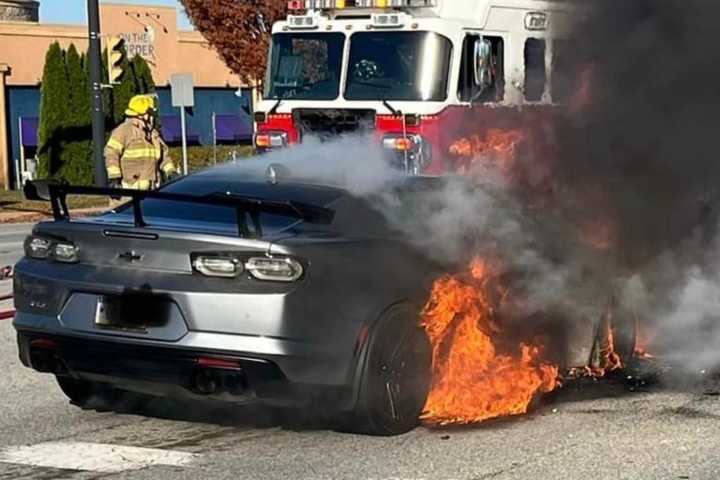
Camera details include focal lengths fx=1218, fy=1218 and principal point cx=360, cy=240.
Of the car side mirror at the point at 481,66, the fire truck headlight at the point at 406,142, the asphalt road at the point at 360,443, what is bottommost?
the asphalt road at the point at 360,443

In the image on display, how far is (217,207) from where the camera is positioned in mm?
6539

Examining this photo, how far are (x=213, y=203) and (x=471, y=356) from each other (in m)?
1.69

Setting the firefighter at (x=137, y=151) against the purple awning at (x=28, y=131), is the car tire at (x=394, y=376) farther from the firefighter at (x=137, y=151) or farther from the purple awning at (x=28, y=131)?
the purple awning at (x=28, y=131)

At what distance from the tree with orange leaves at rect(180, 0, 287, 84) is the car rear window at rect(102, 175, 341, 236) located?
24731 mm

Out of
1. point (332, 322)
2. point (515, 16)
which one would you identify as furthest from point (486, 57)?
point (332, 322)

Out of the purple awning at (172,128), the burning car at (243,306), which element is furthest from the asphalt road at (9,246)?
the purple awning at (172,128)

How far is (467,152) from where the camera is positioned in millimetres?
7875

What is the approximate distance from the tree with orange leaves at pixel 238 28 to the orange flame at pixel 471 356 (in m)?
25.4

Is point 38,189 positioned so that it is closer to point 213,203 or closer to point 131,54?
point 213,203

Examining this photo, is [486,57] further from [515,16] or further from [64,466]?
[64,466]

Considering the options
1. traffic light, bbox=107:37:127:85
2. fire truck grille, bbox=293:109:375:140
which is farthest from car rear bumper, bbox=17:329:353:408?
traffic light, bbox=107:37:127:85

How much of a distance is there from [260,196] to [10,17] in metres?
34.5

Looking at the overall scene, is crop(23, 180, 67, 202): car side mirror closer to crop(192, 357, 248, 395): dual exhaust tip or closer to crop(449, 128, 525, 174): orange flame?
crop(192, 357, 248, 395): dual exhaust tip

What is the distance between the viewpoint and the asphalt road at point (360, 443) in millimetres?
5605
